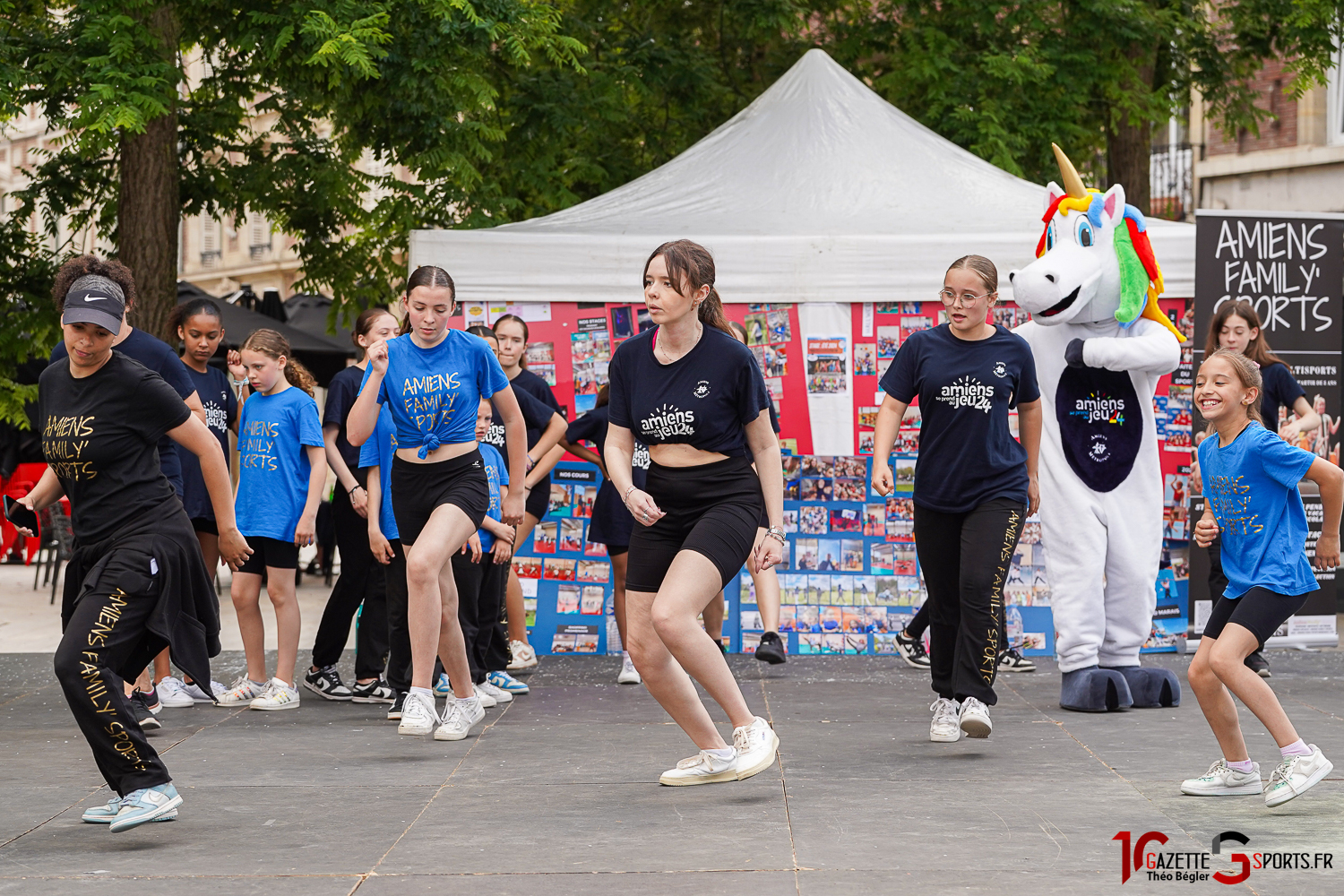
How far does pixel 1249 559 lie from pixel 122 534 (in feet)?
11.6

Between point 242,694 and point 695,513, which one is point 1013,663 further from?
point 242,694

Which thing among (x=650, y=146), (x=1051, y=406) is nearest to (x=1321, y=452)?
(x=1051, y=406)

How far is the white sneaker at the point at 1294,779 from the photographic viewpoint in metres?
4.92

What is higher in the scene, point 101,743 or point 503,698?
point 101,743

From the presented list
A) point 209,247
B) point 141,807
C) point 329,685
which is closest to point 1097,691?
point 329,685

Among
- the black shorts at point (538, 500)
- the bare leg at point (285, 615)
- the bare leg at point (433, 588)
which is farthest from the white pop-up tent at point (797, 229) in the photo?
the bare leg at point (433, 588)

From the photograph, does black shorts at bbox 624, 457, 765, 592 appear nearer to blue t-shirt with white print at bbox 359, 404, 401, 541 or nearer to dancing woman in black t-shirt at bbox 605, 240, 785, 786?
dancing woman in black t-shirt at bbox 605, 240, 785, 786

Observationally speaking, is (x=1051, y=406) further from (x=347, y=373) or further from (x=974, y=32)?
(x=974, y=32)

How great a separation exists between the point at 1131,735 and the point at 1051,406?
1.62m

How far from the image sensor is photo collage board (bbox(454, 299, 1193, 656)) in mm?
9117

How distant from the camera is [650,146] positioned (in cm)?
1454

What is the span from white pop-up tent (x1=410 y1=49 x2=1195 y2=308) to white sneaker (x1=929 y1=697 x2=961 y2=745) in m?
3.19

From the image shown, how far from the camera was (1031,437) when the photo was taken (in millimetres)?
6711

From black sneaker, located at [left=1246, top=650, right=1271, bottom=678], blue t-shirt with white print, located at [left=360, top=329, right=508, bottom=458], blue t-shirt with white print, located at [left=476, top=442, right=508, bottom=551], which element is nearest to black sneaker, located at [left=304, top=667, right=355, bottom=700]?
blue t-shirt with white print, located at [left=476, top=442, right=508, bottom=551]
